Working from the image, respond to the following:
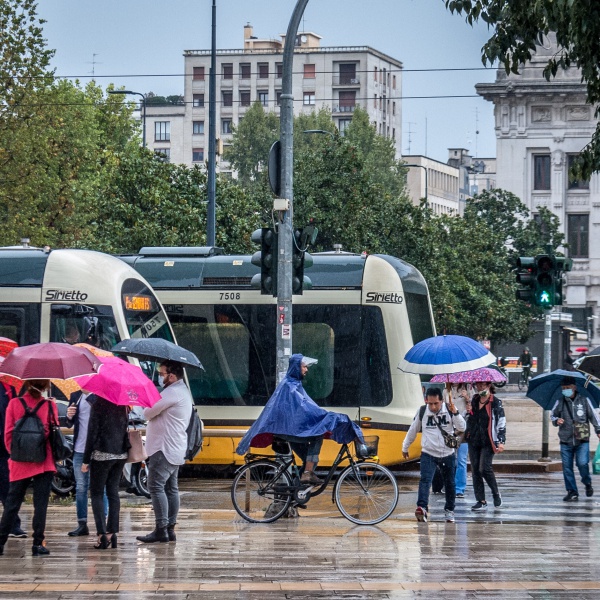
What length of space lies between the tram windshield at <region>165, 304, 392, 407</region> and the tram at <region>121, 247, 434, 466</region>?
0.05ft

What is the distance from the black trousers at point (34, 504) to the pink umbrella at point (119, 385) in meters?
0.82

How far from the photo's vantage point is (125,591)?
1039 cm

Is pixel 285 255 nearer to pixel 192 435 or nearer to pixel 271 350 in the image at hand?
pixel 271 350

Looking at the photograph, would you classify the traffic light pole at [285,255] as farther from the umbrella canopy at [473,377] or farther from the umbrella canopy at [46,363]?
the umbrella canopy at [46,363]

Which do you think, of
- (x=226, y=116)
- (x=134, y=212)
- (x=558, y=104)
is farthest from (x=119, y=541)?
(x=226, y=116)

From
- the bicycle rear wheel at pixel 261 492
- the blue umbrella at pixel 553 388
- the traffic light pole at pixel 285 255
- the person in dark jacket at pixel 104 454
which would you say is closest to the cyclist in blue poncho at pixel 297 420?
the bicycle rear wheel at pixel 261 492

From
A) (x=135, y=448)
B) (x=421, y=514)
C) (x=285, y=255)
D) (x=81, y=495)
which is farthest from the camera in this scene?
(x=285, y=255)

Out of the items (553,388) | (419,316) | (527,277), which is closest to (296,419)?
(553,388)

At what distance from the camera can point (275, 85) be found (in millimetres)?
131250

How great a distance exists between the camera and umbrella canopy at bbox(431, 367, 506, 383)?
57.8ft

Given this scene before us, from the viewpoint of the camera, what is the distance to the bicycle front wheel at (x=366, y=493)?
14508 millimetres

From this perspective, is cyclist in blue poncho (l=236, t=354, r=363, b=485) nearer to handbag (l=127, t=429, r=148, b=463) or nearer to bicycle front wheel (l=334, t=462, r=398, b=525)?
bicycle front wheel (l=334, t=462, r=398, b=525)

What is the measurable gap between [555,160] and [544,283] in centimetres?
5587

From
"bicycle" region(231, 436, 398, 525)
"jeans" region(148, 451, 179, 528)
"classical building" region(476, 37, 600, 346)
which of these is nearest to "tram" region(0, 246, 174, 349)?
"bicycle" region(231, 436, 398, 525)
